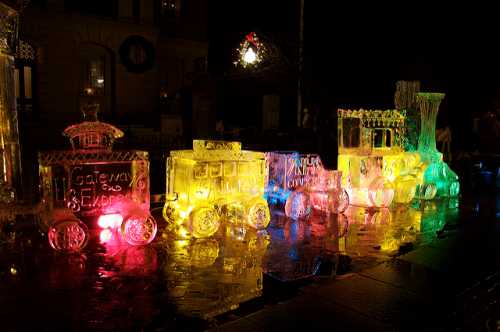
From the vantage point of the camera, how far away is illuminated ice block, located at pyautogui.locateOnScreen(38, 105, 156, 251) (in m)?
4.37

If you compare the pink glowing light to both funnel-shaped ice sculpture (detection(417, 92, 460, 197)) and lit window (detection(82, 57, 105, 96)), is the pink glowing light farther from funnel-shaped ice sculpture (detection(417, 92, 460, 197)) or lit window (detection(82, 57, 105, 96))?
lit window (detection(82, 57, 105, 96))

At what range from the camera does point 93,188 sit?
4.58 m

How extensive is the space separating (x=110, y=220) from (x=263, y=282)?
73.9 inches

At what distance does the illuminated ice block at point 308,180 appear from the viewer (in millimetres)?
5895

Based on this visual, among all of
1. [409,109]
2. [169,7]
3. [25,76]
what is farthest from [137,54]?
[409,109]

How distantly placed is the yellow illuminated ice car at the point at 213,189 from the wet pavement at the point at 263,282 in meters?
0.17

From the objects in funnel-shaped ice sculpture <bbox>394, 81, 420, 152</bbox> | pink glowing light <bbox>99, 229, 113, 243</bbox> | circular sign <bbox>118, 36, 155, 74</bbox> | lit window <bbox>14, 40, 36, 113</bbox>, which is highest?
circular sign <bbox>118, 36, 155, 74</bbox>

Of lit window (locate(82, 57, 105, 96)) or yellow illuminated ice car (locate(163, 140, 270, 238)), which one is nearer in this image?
yellow illuminated ice car (locate(163, 140, 270, 238))

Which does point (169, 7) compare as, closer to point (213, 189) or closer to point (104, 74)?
point (104, 74)

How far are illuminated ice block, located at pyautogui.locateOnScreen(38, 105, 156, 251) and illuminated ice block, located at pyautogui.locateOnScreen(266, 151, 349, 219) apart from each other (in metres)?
1.87

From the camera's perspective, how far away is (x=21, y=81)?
16.5 m

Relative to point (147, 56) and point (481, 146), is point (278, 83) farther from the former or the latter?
point (481, 146)

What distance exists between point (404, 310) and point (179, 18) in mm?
20780

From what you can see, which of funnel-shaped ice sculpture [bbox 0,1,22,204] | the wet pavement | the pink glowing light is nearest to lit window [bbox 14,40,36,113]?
funnel-shaped ice sculpture [bbox 0,1,22,204]
